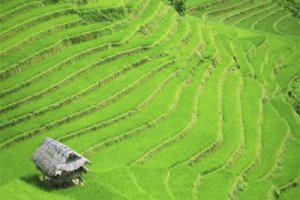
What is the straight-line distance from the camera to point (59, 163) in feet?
52.9

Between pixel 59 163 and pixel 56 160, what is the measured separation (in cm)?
19

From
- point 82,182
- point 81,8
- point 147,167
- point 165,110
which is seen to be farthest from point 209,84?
point 82,182

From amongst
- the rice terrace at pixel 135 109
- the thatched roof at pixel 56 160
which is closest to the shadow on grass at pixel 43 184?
the rice terrace at pixel 135 109

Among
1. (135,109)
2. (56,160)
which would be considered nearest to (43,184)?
(56,160)

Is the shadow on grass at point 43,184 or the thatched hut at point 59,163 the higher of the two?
the thatched hut at point 59,163

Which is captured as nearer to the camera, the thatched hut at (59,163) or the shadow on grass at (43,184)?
the thatched hut at (59,163)

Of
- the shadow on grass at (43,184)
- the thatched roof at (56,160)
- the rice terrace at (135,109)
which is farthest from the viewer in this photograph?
the rice terrace at (135,109)

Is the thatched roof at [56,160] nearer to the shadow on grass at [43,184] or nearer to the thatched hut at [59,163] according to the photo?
the thatched hut at [59,163]

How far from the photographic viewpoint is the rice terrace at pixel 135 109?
18.1 metres

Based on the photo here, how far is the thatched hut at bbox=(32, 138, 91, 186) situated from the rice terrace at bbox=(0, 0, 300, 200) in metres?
0.05

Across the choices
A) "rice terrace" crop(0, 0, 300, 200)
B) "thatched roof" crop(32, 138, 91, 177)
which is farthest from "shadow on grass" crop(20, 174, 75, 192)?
"thatched roof" crop(32, 138, 91, 177)

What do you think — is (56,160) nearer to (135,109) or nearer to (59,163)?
(59,163)

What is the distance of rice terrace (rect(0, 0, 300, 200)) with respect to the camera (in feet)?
59.5

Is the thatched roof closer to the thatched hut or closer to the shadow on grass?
the thatched hut
